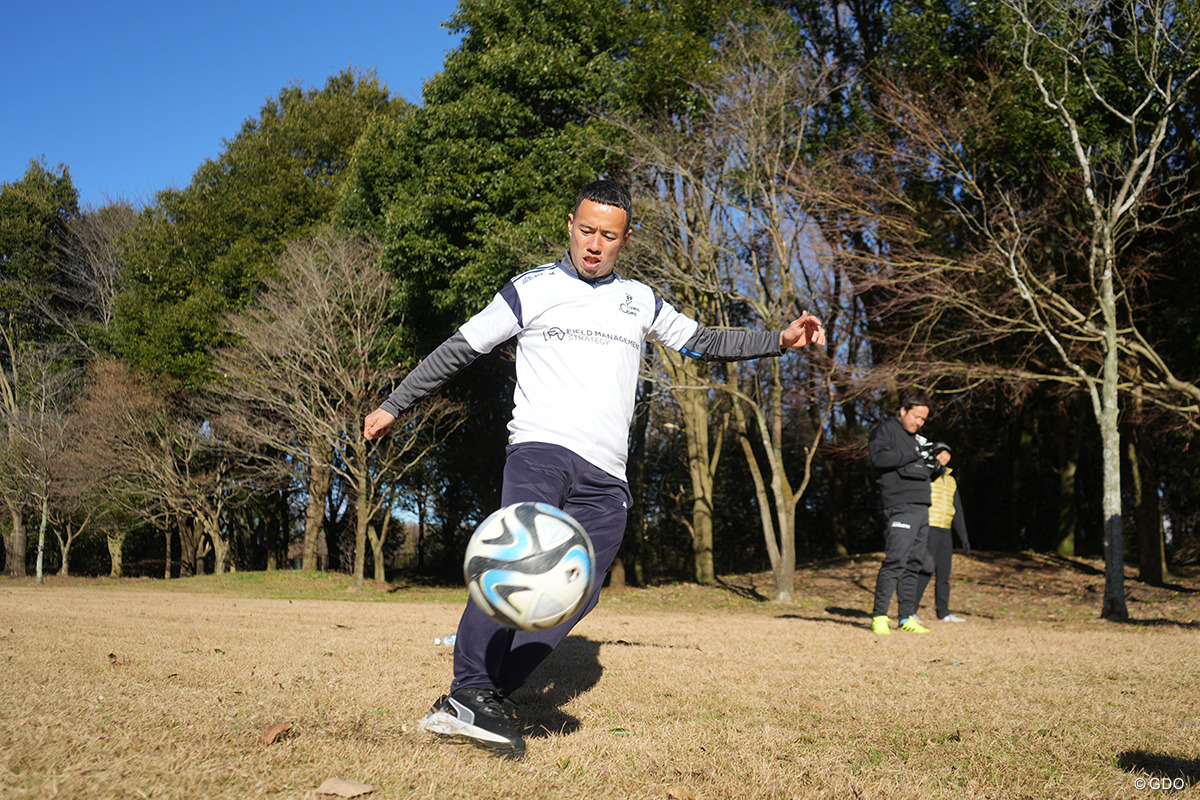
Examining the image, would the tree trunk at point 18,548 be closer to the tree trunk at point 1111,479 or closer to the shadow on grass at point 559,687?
the shadow on grass at point 559,687

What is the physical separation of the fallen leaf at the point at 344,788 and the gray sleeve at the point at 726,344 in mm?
2461

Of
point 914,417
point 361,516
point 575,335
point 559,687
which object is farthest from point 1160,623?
point 361,516

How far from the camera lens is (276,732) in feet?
9.42

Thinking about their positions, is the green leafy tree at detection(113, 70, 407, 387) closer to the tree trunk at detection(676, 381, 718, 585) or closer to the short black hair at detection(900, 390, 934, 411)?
the tree trunk at detection(676, 381, 718, 585)

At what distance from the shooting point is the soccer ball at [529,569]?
292cm

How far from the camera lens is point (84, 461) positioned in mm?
24250

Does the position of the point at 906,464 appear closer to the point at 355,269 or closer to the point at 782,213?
the point at 782,213

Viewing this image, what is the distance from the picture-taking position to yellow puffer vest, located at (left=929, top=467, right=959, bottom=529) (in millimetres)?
9266

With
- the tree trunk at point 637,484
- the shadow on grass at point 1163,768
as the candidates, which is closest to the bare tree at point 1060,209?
the tree trunk at point 637,484

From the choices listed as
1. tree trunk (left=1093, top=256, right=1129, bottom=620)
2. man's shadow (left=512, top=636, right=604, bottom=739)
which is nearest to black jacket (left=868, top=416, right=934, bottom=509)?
man's shadow (left=512, top=636, right=604, bottom=739)

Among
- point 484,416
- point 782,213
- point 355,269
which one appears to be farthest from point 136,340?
point 782,213

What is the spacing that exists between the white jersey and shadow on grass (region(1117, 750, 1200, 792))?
7.22ft

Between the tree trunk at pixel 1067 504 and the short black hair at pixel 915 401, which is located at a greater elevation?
the short black hair at pixel 915 401

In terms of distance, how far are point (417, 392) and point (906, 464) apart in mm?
5615
